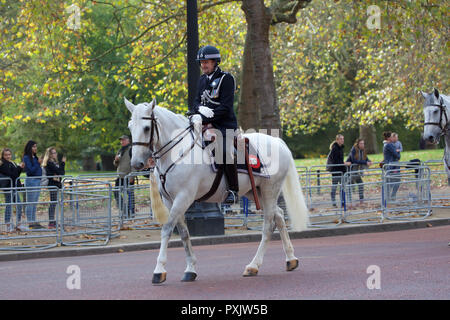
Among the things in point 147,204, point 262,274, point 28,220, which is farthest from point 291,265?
point 147,204

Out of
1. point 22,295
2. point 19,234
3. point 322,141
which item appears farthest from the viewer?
point 322,141

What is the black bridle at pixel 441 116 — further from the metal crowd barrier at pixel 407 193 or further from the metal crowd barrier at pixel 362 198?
the metal crowd barrier at pixel 407 193

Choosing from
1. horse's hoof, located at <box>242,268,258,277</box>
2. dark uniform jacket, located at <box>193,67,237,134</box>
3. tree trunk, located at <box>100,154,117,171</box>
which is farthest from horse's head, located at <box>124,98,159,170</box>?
tree trunk, located at <box>100,154,117,171</box>

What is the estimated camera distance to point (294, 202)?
37.1 ft

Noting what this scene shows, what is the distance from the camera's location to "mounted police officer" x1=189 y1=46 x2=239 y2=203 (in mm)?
9883

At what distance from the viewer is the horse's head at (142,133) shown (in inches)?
362

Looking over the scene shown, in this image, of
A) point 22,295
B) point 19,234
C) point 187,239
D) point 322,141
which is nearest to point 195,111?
point 187,239

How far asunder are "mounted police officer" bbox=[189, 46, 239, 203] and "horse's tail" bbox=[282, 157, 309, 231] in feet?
4.79

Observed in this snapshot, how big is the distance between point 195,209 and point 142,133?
6.93 m

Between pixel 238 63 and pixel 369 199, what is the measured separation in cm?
1717

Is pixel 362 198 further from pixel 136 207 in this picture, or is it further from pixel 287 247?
A: pixel 287 247
